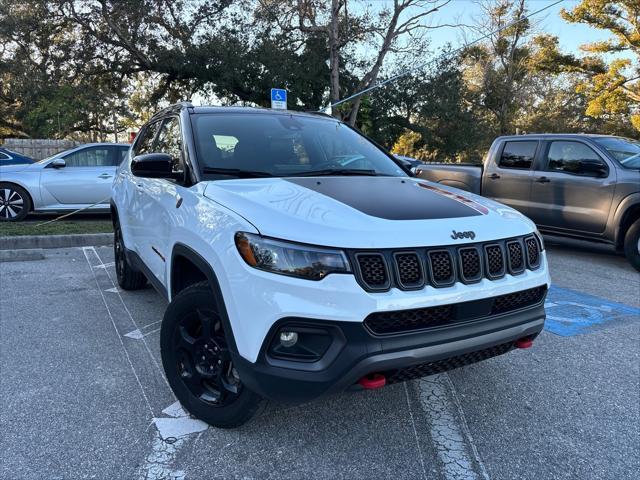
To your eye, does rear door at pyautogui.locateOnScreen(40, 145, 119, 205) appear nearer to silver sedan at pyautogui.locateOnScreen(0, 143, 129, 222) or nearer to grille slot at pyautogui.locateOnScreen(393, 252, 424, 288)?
silver sedan at pyautogui.locateOnScreen(0, 143, 129, 222)

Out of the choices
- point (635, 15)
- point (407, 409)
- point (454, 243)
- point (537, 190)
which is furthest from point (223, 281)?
point (635, 15)

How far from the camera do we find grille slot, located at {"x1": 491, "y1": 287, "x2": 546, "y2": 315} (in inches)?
94.7

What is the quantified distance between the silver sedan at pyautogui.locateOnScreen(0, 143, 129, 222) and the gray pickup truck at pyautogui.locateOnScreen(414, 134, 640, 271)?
22.8 ft

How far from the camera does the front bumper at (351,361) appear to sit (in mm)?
1987

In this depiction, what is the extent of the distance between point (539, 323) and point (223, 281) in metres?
1.65

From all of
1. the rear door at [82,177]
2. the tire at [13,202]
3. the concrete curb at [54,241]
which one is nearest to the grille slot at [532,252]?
the concrete curb at [54,241]

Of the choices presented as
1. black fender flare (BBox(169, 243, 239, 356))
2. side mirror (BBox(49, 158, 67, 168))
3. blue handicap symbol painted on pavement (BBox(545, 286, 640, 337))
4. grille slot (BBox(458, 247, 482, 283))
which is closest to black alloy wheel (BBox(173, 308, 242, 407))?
black fender flare (BBox(169, 243, 239, 356))

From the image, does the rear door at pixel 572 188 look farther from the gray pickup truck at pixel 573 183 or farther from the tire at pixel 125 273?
the tire at pixel 125 273

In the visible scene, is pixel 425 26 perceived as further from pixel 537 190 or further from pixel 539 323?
pixel 539 323

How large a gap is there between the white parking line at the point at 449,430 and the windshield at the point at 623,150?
5.15 meters

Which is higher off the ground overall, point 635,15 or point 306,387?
point 635,15

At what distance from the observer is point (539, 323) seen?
2.54m

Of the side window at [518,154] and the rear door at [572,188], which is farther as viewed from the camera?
the side window at [518,154]

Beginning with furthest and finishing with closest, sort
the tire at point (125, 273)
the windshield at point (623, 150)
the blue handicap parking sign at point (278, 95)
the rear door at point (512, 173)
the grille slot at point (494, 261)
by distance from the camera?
the blue handicap parking sign at point (278, 95)
the rear door at point (512, 173)
the windshield at point (623, 150)
the tire at point (125, 273)
the grille slot at point (494, 261)
